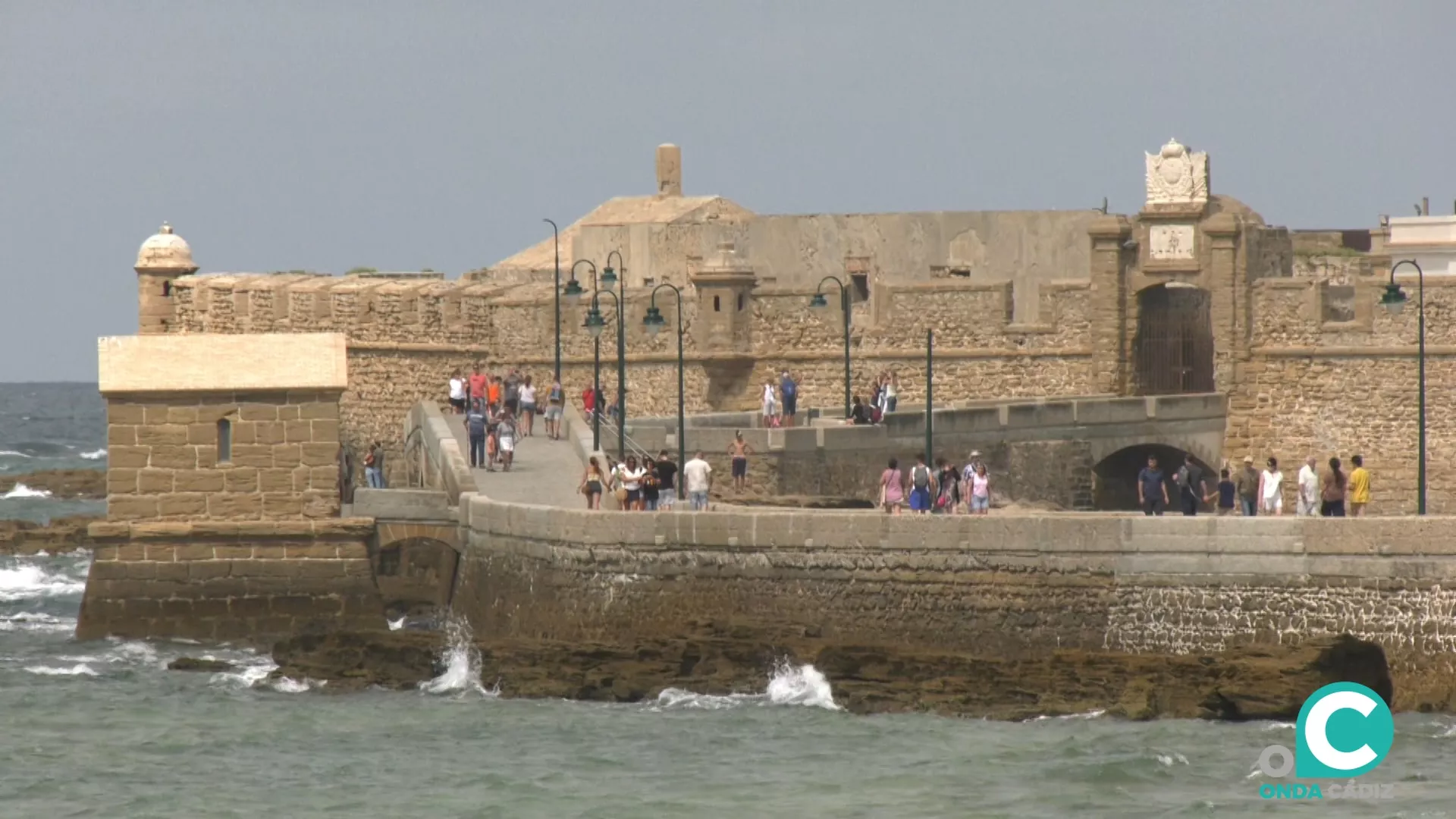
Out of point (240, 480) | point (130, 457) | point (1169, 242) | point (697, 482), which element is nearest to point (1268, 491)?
point (697, 482)

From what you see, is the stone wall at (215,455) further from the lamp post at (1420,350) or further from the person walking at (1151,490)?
the lamp post at (1420,350)

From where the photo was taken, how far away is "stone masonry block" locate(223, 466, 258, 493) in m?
33.7

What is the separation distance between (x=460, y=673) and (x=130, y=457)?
17.7 feet

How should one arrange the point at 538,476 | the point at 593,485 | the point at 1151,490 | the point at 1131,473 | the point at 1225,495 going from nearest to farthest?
the point at 593,485
the point at 1151,490
the point at 1225,495
the point at 538,476
the point at 1131,473

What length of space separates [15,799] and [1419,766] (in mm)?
11359

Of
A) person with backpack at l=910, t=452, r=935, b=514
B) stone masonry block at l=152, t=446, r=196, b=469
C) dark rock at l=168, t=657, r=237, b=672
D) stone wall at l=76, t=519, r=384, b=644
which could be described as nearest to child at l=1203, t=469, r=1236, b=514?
person with backpack at l=910, t=452, r=935, b=514

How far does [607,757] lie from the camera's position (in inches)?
1063

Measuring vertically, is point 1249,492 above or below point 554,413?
below

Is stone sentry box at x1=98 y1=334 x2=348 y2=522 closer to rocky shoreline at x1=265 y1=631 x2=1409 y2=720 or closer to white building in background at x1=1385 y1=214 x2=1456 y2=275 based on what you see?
rocky shoreline at x1=265 y1=631 x2=1409 y2=720

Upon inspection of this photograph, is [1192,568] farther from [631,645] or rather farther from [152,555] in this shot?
[152,555]

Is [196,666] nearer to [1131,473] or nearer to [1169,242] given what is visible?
[1131,473]

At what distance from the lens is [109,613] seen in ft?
111

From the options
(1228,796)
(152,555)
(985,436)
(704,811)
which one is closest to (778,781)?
(704,811)

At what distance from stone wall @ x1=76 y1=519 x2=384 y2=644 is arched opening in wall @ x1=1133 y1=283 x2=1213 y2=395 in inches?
703
